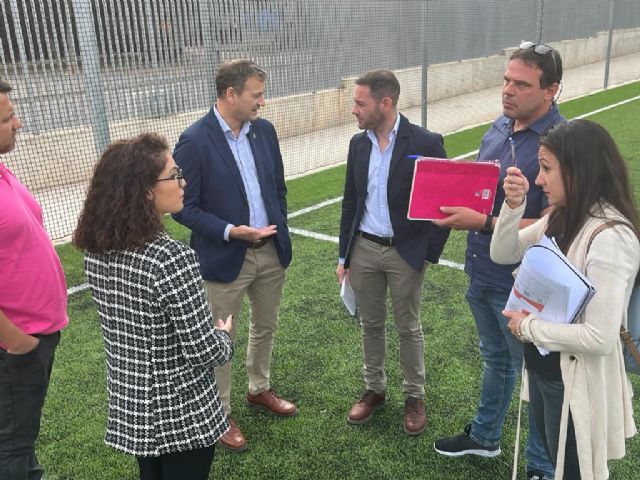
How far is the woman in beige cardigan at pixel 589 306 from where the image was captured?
1854 millimetres

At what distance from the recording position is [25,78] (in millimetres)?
6648

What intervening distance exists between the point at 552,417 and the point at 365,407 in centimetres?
155

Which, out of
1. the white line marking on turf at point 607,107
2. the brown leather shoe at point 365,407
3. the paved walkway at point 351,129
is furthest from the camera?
the white line marking on turf at point 607,107

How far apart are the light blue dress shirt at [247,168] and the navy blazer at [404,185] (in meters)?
0.54

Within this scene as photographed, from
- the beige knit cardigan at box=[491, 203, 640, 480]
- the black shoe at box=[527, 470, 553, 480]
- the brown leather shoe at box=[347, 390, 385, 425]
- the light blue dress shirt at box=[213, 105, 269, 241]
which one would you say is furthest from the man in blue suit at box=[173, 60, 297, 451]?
the beige knit cardigan at box=[491, 203, 640, 480]

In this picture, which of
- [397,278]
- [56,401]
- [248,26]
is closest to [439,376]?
[397,278]

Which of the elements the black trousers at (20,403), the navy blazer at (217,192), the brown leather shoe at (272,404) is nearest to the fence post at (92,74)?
the navy blazer at (217,192)

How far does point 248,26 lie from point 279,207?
5600mm

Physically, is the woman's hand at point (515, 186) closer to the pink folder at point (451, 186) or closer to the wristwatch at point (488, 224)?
the pink folder at point (451, 186)

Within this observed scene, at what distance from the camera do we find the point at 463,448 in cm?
318

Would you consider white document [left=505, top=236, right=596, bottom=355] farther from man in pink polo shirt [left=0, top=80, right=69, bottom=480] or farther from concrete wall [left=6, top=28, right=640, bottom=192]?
concrete wall [left=6, top=28, right=640, bottom=192]

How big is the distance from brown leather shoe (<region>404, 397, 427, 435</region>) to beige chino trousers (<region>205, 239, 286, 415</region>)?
2.89ft

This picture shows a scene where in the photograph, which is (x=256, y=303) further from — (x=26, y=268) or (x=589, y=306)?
(x=589, y=306)

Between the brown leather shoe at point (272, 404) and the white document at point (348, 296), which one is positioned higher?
the white document at point (348, 296)
